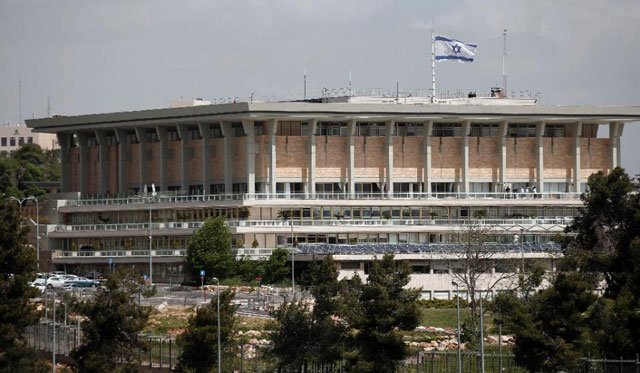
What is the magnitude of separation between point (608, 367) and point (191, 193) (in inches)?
3261

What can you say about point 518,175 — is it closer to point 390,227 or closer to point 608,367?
point 390,227

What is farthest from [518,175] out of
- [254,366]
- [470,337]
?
[254,366]

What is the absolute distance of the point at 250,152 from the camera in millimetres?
166500

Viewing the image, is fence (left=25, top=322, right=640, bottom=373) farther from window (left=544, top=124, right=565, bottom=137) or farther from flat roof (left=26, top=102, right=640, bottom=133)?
window (left=544, top=124, right=565, bottom=137)

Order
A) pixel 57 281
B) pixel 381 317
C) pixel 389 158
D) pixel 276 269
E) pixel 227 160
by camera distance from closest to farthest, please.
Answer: pixel 381 317 < pixel 57 281 < pixel 276 269 < pixel 227 160 < pixel 389 158

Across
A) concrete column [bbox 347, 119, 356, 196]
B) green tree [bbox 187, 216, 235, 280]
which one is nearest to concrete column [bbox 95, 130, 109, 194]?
concrete column [bbox 347, 119, 356, 196]

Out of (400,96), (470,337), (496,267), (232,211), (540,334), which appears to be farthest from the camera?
(400,96)

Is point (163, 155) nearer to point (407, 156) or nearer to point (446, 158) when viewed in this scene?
point (407, 156)

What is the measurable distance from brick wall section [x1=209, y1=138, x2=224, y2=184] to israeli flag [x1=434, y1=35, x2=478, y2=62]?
21992 millimetres

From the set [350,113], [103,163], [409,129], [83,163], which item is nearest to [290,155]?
[350,113]

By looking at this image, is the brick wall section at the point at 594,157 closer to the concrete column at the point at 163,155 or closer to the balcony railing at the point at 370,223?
the balcony railing at the point at 370,223

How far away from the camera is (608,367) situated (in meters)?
94.1

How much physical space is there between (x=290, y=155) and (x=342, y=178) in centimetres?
534

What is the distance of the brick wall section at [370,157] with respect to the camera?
170m
